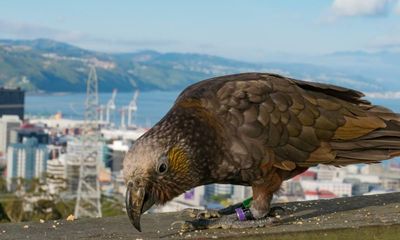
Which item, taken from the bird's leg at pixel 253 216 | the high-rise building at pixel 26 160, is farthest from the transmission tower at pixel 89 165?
the bird's leg at pixel 253 216

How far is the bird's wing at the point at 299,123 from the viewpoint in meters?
3.59

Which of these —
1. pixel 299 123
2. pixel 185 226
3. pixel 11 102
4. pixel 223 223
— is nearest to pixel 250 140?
pixel 299 123

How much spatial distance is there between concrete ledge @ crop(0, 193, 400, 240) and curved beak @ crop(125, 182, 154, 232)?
87 mm

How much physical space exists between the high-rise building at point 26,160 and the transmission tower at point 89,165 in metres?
9.30

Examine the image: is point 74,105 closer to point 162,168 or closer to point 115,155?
point 115,155

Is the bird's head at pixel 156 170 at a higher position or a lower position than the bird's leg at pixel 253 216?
higher

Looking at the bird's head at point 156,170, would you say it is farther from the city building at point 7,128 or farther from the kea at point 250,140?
the city building at point 7,128

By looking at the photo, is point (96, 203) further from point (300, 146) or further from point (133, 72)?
point (133, 72)

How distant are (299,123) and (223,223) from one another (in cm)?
69

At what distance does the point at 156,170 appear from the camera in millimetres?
3182

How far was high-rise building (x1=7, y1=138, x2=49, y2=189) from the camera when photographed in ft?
166

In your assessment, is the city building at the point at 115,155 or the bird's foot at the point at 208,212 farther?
the city building at the point at 115,155

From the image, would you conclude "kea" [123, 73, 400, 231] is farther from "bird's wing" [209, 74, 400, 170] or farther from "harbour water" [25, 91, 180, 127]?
"harbour water" [25, 91, 180, 127]

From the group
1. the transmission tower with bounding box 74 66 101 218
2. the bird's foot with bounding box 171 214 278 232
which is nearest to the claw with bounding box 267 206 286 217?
the bird's foot with bounding box 171 214 278 232
